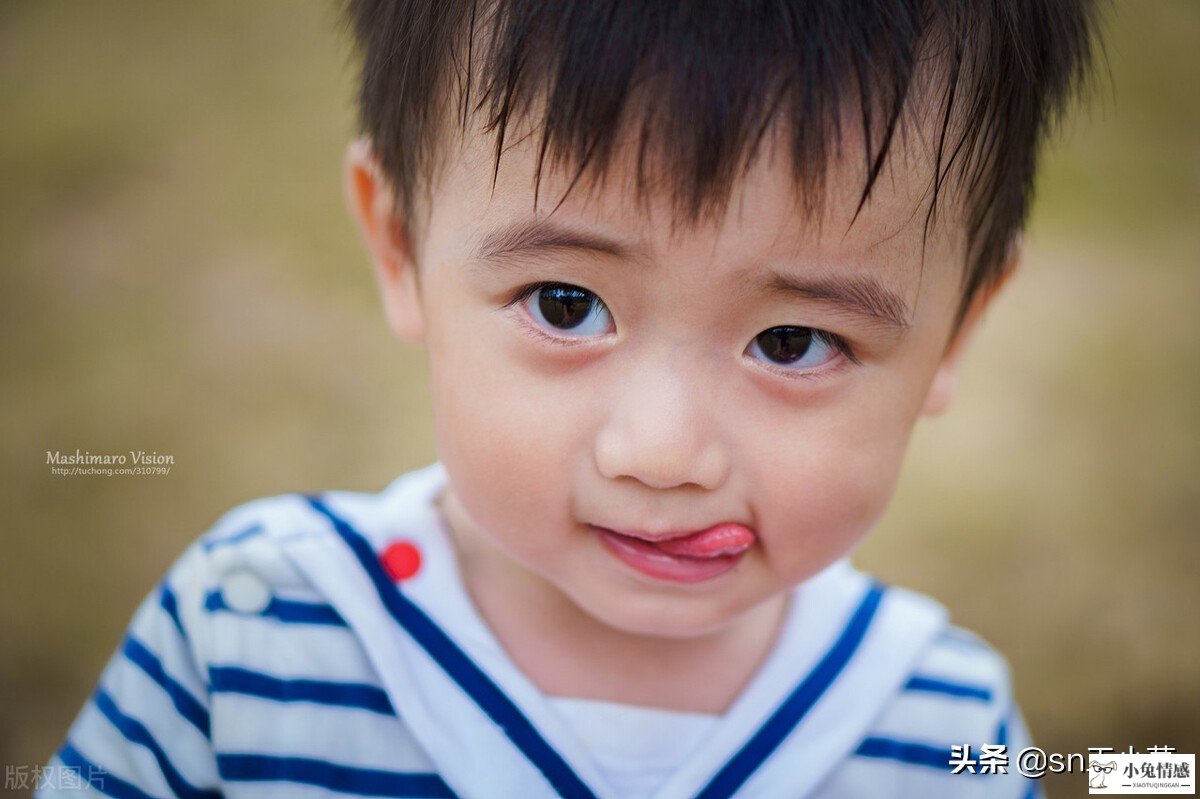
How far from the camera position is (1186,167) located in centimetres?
252

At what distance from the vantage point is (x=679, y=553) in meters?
0.71

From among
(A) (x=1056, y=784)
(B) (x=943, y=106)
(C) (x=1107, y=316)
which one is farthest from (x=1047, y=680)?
(B) (x=943, y=106)

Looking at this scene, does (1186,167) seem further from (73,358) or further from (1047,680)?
(73,358)

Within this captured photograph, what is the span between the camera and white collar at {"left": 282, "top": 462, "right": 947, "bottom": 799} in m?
0.80

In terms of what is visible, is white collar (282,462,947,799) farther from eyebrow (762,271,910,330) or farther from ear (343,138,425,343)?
Result: eyebrow (762,271,910,330)

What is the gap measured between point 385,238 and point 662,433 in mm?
312

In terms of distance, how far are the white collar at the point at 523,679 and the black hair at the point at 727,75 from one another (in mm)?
362

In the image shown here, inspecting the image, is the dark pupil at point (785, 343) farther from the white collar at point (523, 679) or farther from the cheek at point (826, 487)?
the white collar at point (523, 679)

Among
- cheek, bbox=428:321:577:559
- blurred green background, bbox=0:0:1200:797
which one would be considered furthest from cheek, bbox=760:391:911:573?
blurred green background, bbox=0:0:1200:797

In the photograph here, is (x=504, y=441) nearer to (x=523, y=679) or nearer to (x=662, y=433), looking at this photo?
(x=662, y=433)

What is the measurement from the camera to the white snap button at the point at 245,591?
847 mm

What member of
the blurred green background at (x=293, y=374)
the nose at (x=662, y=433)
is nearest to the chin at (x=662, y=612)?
the nose at (x=662, y=433)

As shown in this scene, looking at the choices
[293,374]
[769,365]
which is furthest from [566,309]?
[293,374]

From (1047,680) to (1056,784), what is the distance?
16 cm
